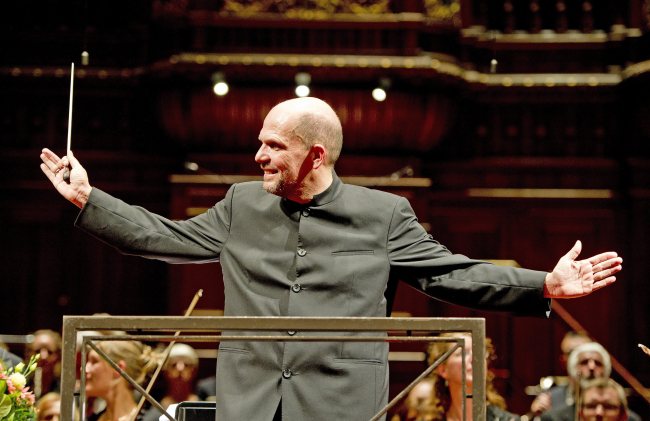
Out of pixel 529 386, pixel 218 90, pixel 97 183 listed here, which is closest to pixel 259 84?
pixel 218 90

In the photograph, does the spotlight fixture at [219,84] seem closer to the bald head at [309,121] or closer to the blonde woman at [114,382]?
the blonde woman at [114,382]

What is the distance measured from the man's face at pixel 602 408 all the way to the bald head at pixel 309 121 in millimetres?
2468

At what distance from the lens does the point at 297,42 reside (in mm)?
7410

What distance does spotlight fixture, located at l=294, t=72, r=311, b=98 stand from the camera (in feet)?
23.8

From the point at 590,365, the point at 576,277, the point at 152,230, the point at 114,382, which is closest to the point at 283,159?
the point at 152,230

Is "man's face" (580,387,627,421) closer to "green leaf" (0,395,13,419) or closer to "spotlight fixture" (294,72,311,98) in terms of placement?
"green leaf" (0,395,13,419)

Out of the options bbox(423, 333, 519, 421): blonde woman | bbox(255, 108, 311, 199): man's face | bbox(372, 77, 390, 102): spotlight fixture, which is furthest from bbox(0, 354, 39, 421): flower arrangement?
bbox(372, 77, 390, 102): spotlight fixture

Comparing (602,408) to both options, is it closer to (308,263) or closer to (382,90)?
(308,263)

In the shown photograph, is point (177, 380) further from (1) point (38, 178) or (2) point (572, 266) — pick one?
(2) point (572, 266)

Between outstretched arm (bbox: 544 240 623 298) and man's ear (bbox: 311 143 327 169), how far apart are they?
0.77 metres

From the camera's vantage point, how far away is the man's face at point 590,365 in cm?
581

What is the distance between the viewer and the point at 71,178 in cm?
302

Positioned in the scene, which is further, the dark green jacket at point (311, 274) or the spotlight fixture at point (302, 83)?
the spotlight fixture at point (302, 83)

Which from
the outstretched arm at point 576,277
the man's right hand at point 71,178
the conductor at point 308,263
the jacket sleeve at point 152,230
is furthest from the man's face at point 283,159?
the outstretched arm at point 576,277
